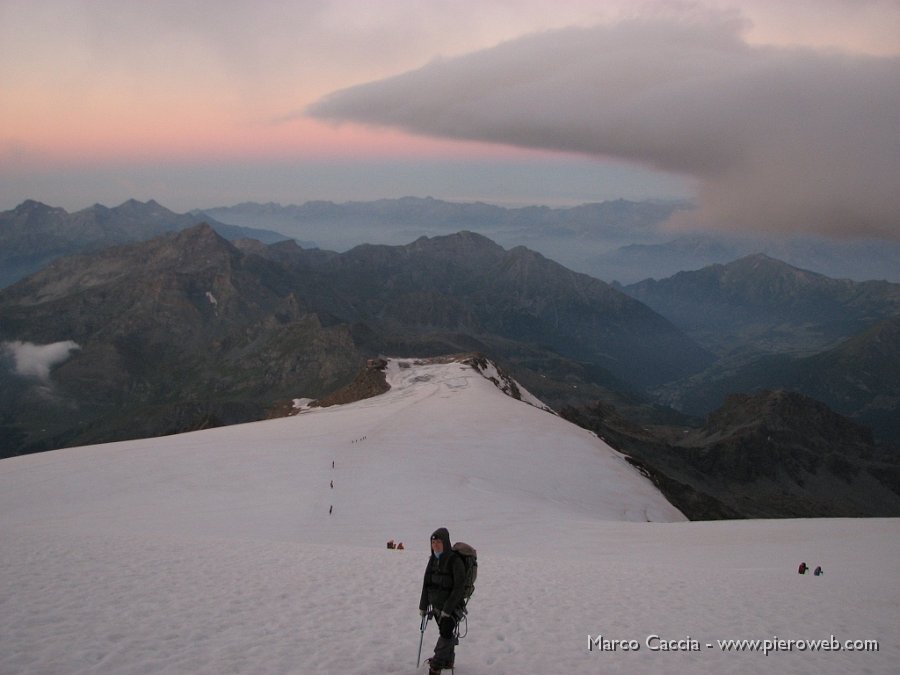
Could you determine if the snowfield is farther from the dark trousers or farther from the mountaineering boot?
the dark trousers

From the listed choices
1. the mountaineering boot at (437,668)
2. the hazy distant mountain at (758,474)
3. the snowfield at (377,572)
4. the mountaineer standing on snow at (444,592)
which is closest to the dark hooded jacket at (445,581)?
the mountaineer standing on snow at (444,592)

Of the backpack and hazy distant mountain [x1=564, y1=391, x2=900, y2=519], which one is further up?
the backpack

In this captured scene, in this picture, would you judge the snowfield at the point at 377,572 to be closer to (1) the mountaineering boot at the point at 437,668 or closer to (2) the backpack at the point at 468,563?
(1) the mountaineering boot at the point at 437,668

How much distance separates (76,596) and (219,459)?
33.0 metres

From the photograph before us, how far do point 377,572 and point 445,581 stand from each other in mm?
9576

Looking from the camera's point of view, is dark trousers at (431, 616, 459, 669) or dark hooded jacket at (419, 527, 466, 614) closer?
dark hooded jacket at (419, 527, 466, 614)

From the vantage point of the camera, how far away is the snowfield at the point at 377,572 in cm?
1202

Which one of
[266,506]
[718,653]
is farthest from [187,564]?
[266,506]

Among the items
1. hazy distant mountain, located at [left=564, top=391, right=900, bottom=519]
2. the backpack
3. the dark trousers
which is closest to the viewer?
the backpack

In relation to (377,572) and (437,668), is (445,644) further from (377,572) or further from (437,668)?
(377,572)

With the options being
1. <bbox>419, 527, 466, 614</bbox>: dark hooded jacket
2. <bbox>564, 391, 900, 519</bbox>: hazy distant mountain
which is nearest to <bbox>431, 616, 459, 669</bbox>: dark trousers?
<bbox>419, 527, 466, 614</bbox>: dark hooded jacket

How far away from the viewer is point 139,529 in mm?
27750

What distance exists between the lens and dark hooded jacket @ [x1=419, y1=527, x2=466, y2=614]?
10430 millimetres

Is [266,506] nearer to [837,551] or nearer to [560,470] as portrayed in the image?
[560,470]
